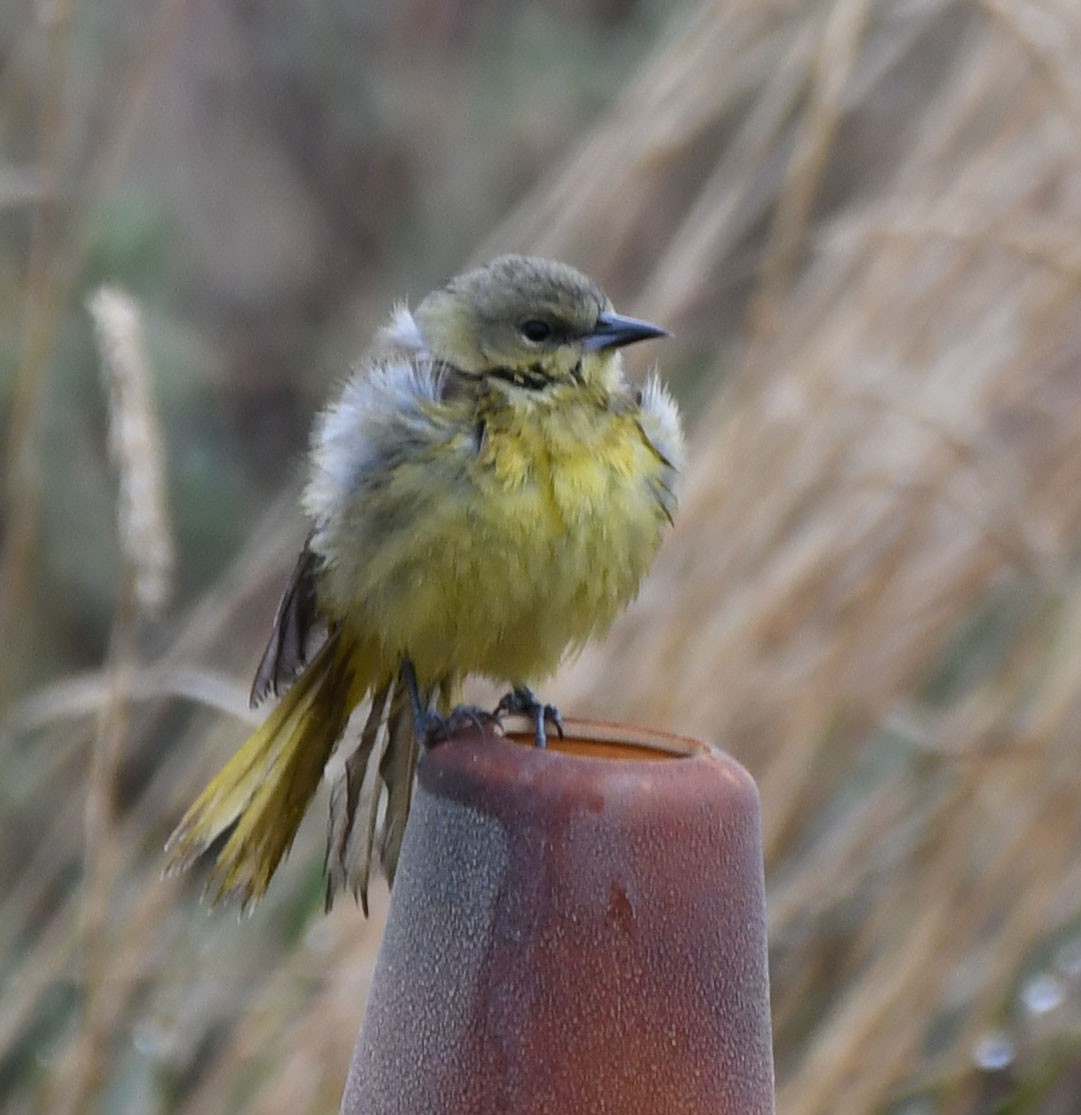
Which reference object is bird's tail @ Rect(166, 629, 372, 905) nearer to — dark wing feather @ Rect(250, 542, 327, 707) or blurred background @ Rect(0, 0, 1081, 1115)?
dark wing feather @ Rect(250, 542, 327, 707)

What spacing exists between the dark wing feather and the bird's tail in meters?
0.02

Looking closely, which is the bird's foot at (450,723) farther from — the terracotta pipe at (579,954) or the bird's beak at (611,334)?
the bird's beak at (611,334)

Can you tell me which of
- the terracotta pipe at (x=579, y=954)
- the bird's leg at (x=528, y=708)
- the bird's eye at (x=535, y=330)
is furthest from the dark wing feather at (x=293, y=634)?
the terracotta pipe at (x=579, y=954)

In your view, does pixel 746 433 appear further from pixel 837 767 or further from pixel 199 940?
pixel 199 940

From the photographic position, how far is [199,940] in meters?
2.51

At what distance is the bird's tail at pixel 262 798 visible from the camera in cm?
173

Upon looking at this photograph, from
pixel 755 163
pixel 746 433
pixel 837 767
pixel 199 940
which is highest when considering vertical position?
pixel 755 163

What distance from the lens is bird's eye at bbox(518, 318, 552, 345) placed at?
79.4 inches

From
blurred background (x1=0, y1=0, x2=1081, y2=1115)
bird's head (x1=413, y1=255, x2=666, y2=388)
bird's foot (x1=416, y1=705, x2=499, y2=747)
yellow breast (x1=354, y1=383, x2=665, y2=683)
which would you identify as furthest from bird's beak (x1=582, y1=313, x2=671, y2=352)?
bird's foot (x1=416, y1=705, x2=499, y2=747)

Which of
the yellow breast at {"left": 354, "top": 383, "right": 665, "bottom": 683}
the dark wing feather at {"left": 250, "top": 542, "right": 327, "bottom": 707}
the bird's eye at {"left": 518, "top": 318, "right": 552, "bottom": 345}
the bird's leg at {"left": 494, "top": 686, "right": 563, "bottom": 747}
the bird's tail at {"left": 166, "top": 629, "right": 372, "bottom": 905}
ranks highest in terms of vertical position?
the bird's eye at {"left": 518, "top": 318, "right": 552, "bottom": 345}

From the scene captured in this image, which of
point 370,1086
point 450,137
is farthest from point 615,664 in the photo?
point 450,137

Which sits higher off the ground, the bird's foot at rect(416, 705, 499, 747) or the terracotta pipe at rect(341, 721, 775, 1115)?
the terracotta pipe at rect(341, 721, 775, 1115)

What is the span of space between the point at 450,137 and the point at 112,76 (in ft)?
4.14

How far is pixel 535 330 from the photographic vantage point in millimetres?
2027
